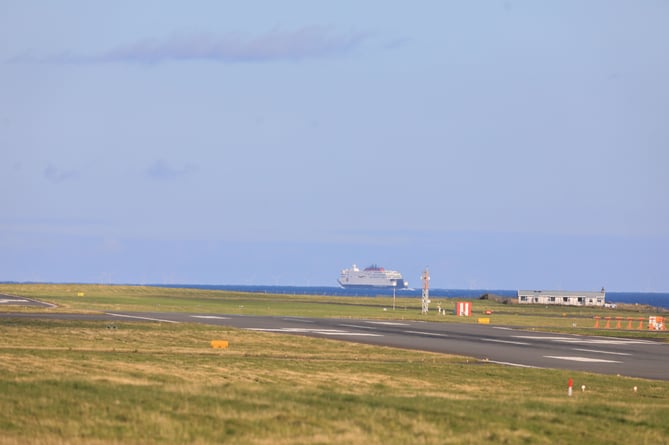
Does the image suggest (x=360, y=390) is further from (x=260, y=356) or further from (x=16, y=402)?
(x=260, y=356)

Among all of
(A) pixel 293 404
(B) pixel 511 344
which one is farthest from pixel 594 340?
(A) pixel 293 404

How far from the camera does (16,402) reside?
20.7m

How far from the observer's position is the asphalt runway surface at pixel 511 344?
47.4 metres

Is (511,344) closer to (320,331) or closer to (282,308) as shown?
(320,331)

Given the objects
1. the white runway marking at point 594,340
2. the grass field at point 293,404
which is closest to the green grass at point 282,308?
the white runway marking at point 594,340

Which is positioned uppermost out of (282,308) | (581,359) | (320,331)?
(282,308)

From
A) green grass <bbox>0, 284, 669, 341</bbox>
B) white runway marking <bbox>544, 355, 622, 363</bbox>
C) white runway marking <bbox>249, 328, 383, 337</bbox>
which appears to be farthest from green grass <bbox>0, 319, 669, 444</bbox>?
green grass <bbox>0, 284, 669, 341</bbox>

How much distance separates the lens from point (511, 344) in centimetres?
6112

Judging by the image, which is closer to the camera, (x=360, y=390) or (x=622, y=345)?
(x=360, y=390)

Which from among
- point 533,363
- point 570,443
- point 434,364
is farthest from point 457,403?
point 533,363

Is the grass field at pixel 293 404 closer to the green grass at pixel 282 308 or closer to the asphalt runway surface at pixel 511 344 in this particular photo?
the asphalt runway surface at pixel 511 344

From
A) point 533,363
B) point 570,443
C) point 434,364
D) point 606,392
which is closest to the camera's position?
point 570,443

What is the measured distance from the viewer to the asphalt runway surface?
1865 inches

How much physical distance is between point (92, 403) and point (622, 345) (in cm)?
5098
